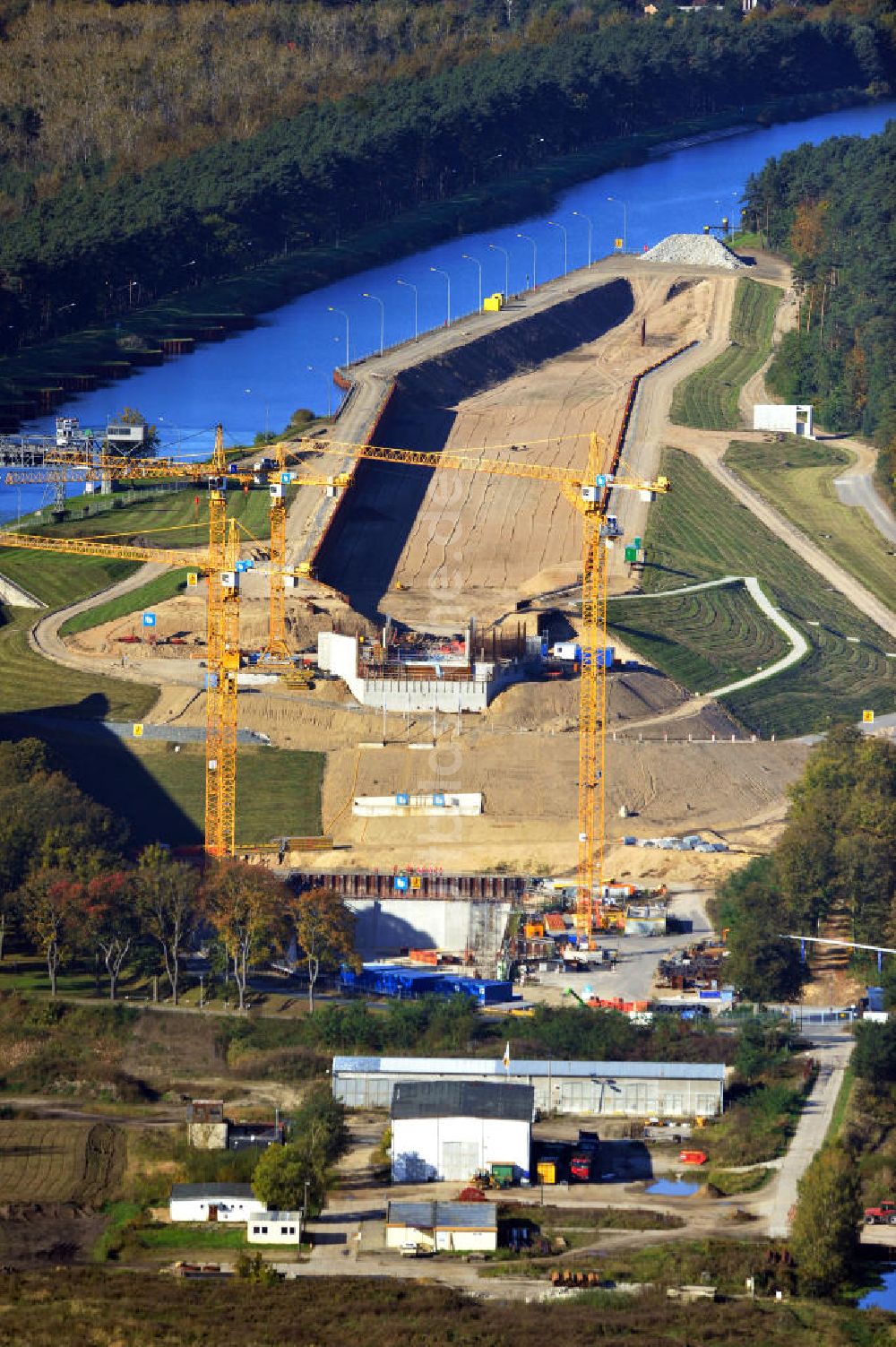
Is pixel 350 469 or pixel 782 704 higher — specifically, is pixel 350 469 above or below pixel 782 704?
above

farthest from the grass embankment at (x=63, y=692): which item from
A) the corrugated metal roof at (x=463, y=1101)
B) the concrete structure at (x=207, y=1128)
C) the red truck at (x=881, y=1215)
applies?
the red truck at (x=881, y=1215)

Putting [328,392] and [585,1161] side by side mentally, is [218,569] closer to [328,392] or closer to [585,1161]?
[585,1161]

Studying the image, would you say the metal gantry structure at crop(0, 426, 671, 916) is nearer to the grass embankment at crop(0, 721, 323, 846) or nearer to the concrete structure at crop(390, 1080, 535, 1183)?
the grass embankment at crop(0, 721, 323, 846)

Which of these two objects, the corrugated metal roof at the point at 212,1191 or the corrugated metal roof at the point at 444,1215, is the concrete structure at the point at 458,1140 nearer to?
the corrugated metal roof at the point at 444,1215

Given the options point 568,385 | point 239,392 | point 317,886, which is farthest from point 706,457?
point 317,886

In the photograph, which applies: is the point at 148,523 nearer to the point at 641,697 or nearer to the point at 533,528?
the point at 533,528

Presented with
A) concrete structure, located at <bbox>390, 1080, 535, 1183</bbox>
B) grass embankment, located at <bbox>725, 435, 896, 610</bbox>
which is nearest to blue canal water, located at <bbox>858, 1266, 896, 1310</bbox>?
concrete structure, located at <bbox>390, 1080, 535, 1183</bbox>
